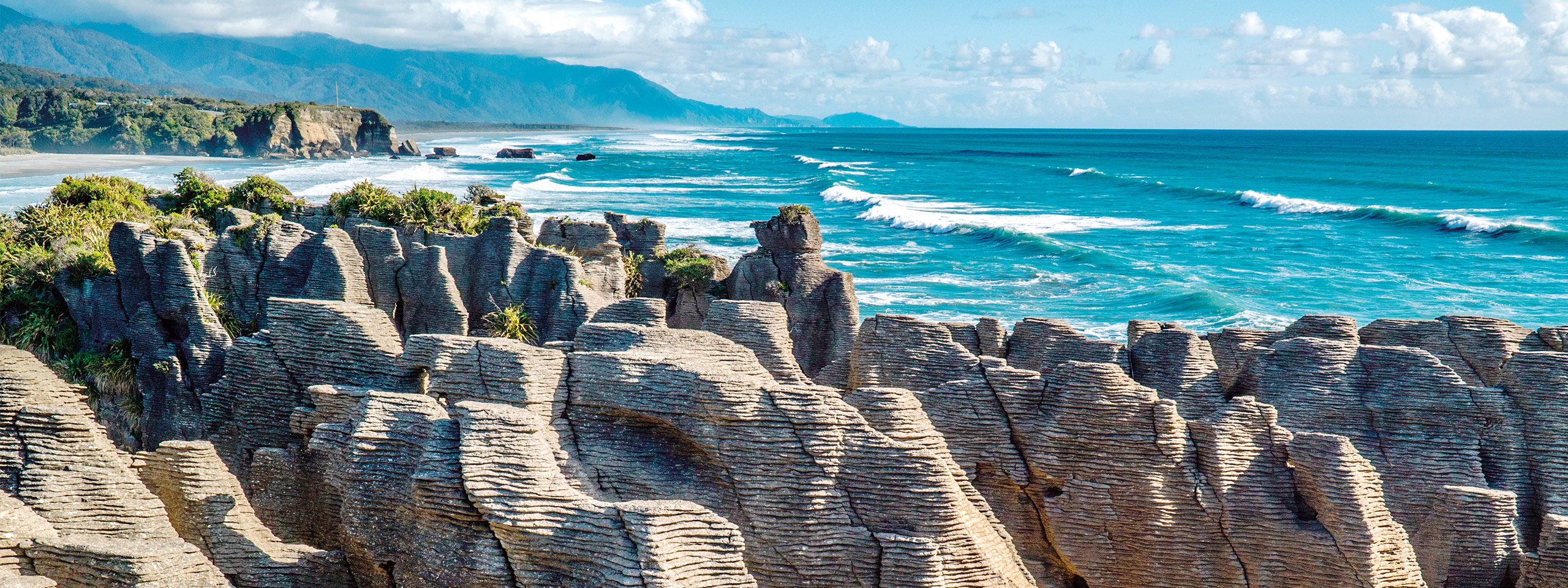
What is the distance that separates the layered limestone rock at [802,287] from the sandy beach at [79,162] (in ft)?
259

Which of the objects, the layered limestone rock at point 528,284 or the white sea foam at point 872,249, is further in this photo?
the white sea foam at point 872,249

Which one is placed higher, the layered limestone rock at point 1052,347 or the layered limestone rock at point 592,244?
the layered limestone rock at point 1052,347

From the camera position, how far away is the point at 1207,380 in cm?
1470

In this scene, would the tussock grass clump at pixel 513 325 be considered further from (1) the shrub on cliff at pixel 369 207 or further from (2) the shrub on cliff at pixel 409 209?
(1) the shrub on cliff at pixel 369 207

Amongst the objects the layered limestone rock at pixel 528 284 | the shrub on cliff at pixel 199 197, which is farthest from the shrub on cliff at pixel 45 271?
the layered limestone rock at pixel 528 284

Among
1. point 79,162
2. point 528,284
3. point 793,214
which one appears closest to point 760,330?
point 528,284

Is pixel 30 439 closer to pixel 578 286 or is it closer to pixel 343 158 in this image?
pixel 578 286

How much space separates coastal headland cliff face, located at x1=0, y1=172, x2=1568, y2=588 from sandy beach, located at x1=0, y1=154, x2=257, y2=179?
84979 millimetres

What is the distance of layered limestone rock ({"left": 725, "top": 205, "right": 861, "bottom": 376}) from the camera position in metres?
21.7

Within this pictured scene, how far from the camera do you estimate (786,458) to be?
994 cm

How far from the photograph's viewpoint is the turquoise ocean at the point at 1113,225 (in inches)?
1825

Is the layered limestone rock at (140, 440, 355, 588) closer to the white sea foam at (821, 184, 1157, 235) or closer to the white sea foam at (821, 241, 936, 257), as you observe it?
the white sea foam at (821, 241, 936, 257)

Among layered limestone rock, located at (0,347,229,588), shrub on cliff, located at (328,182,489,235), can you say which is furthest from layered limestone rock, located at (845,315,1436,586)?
shrub on cliff, located at (328,182,489,235)

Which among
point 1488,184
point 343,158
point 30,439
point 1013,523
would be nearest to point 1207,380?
point 1013,523
